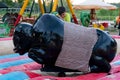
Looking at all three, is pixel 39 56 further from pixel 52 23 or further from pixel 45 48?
pixel 52 23

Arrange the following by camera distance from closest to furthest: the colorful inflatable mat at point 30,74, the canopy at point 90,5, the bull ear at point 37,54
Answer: the colorful inflatable mat at point 30,74
the bull ear at point 37,54
the canopy at point 90,5

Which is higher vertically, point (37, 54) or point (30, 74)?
point (37, 54)

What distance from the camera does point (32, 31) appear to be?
3.74m

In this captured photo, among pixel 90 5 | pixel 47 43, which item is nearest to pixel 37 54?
pixel 47 43

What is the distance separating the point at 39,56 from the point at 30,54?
11 centimetres

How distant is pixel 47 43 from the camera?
366 cm

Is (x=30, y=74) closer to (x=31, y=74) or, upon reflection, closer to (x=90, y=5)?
(x=31, y=74)

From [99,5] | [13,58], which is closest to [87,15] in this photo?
[99,5]

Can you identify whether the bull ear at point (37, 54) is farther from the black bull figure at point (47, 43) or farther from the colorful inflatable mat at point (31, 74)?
the colorful inflatable mat at point (31, 74)

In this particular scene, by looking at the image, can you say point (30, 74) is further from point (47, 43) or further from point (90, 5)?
point (90, 5)

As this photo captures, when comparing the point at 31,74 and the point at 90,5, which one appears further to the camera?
the point at 90,5

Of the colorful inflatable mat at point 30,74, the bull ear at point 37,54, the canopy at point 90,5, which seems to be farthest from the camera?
the canopy at point 90,5

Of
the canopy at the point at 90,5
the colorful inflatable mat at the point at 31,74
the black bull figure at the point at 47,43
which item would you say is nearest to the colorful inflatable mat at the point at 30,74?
the colorful inflatable mat at the point at 31,74

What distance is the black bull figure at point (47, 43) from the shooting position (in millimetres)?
3672
